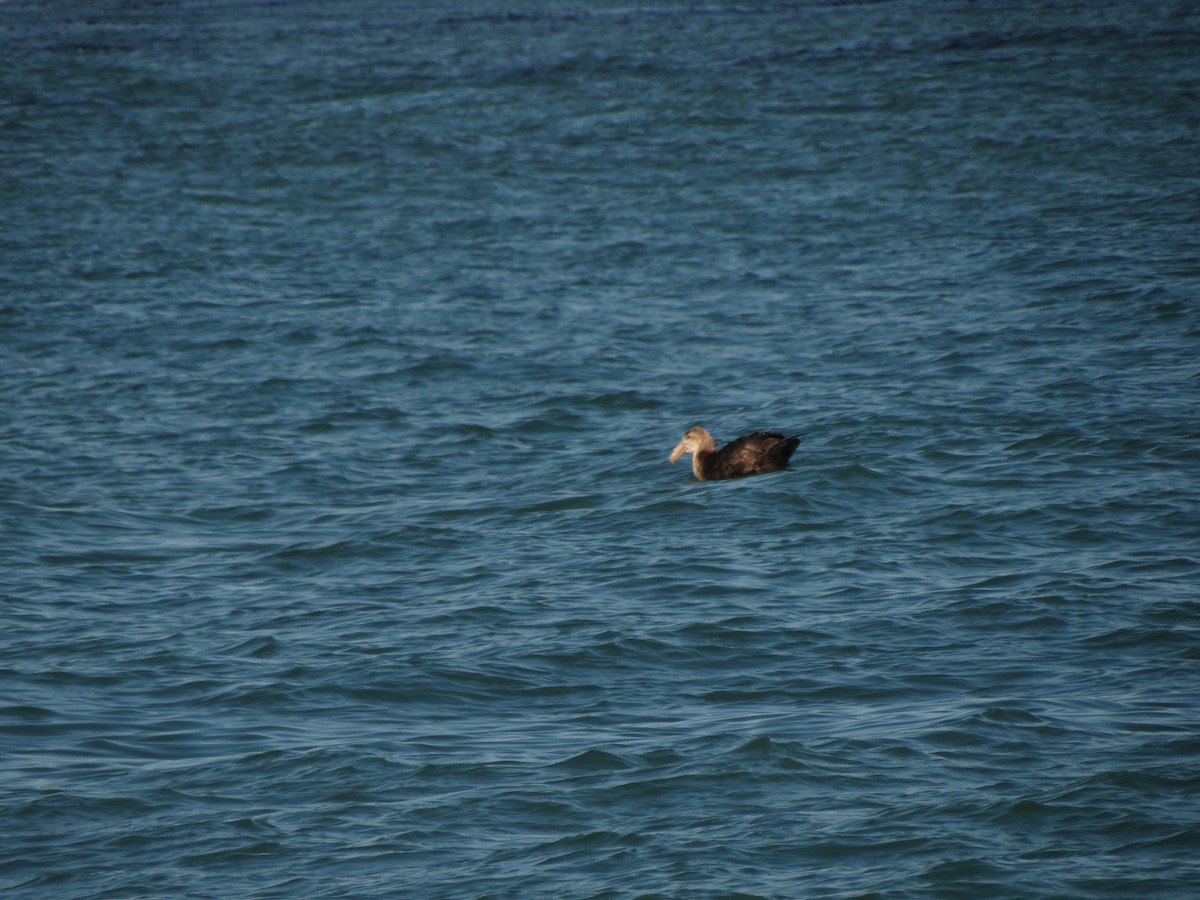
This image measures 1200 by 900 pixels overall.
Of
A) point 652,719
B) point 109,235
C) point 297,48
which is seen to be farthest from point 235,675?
point 297,48

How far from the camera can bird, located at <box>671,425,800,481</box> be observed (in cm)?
1716

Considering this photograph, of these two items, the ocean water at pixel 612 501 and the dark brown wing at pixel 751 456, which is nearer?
the ocean water at pixel 612 501

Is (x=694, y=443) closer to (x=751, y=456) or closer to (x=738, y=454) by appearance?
(x=738, y=454)

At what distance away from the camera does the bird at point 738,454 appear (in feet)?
56.3

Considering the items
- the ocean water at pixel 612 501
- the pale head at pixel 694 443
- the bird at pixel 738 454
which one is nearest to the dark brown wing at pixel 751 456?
the bird at pixel 738 454

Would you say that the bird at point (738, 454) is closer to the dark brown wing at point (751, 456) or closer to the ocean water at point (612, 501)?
the dark brown wing at point (751, 456)

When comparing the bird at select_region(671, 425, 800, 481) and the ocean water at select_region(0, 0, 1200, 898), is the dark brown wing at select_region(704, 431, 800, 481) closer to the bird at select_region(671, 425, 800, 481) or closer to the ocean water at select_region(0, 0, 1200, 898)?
the bird at select_region(671, 425, 800, 481)

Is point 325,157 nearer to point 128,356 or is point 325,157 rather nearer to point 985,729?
point 128,356

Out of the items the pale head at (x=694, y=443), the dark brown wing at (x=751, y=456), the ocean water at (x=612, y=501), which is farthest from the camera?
the pale head at (x=694, y=443)

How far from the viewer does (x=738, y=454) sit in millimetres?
17328

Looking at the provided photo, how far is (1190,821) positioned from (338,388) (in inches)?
571

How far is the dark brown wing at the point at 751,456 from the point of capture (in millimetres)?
17125

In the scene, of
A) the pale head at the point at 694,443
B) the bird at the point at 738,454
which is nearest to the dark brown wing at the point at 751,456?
the bird at the point at 738,454

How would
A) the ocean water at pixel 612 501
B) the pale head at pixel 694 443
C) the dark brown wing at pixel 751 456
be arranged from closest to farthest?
the ocean water at pixel 612 501
the dark brown wing at pixel 751 456
the pale head at pixel 694 443
